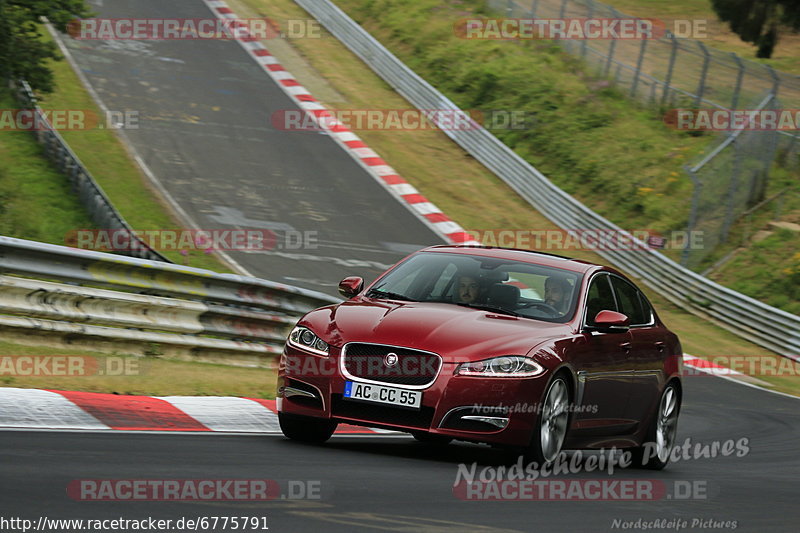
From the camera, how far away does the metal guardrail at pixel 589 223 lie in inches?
834

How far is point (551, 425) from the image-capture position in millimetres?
7809

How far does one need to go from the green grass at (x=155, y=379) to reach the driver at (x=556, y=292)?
9.51ft

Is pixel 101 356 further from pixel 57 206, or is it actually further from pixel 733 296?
pixel 733 296

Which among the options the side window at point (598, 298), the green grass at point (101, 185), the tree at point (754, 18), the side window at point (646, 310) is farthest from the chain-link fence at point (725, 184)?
the tree at point (754, 18)

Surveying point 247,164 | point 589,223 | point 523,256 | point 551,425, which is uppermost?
point 523,256

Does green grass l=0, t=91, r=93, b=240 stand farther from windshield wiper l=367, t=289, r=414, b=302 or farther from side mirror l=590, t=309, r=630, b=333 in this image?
side mirror l=590, t=309, r=630, b=333

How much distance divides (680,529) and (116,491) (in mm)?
2822

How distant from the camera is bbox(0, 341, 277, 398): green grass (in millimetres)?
9188

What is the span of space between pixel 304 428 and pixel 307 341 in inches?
22.4

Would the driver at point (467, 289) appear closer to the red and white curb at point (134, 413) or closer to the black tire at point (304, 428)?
the black tire at point (304, 428)

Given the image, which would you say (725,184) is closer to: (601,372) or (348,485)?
(601,372)

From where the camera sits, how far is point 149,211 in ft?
67.8

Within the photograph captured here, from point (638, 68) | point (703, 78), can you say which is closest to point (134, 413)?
point (703, 78)

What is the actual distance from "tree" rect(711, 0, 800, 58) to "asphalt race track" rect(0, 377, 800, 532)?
3221cm
